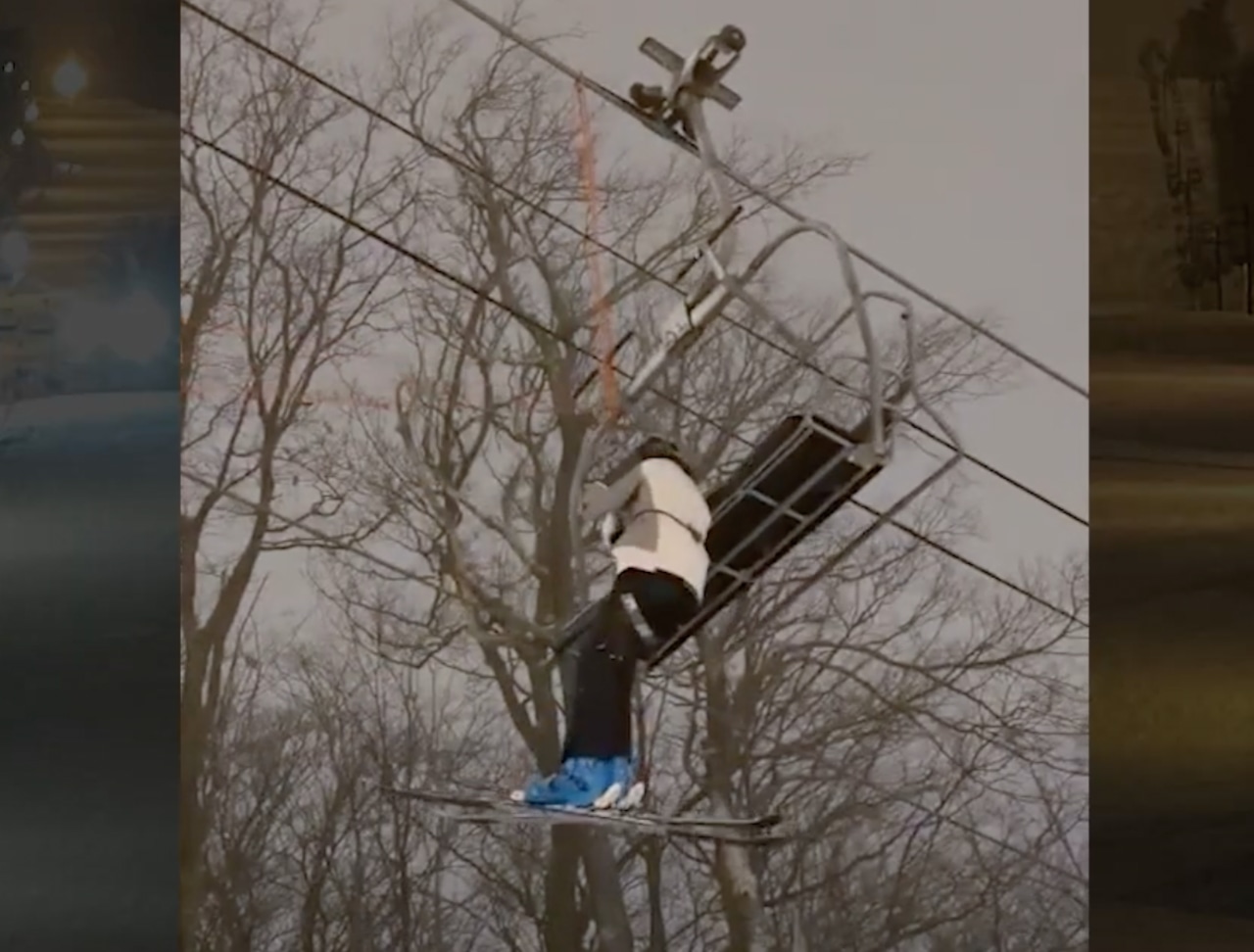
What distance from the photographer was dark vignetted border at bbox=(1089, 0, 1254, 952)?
5.47ft

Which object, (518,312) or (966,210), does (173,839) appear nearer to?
(518,312)

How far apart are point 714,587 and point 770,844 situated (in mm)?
280

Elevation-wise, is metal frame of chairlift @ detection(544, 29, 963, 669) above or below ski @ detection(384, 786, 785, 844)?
above

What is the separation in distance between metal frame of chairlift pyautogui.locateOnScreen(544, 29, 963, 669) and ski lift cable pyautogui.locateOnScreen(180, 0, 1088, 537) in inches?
0.6

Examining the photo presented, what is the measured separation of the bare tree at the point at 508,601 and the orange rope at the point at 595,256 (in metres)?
0.01

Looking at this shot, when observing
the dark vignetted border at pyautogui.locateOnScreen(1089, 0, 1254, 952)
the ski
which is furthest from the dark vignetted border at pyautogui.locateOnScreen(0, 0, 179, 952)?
the dark vignetted border at pyautogui.locateOnScreen(1089, 0, 1254, 952)

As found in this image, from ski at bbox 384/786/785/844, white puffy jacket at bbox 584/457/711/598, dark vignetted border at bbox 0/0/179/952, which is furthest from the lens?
dark vignetted border at bbox 0/0/179/952

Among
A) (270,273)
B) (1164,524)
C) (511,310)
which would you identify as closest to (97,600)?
(270,273)

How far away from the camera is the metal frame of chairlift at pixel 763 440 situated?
1553mm

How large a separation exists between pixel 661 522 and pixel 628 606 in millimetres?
94

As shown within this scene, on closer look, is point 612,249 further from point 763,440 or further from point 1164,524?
point 1164,524

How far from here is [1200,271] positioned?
1.67m

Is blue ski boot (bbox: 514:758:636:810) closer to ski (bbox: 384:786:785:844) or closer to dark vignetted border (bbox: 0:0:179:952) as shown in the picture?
ski (bbox: 384:786:785:844)

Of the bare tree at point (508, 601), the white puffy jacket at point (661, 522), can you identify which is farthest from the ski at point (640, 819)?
the white puffy jacket at point (661, 522)
